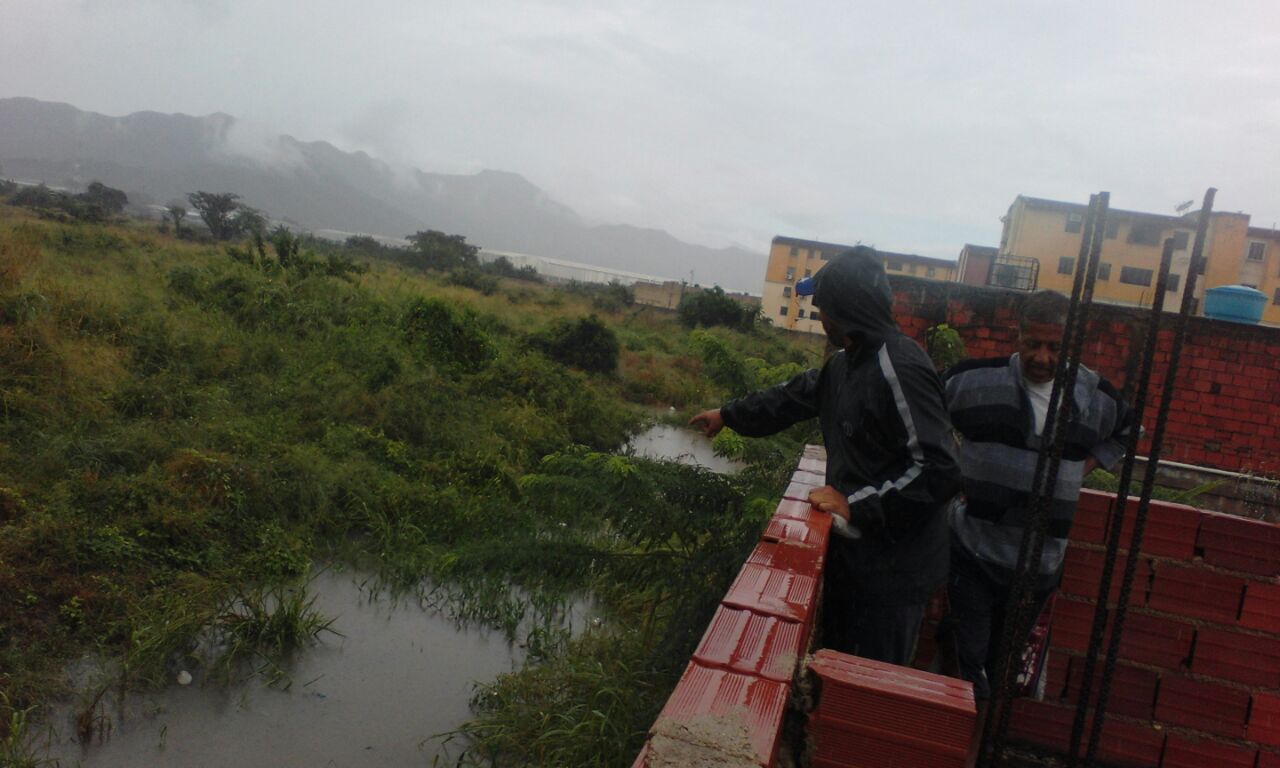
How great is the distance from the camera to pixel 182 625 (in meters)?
4.69

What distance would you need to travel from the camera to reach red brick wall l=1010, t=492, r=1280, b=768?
2.32m

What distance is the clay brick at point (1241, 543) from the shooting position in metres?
2.28

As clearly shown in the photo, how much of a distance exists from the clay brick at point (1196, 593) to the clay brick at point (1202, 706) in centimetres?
21

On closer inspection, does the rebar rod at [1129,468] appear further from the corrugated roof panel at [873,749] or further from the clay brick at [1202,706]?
the clay brick at [1202,706]

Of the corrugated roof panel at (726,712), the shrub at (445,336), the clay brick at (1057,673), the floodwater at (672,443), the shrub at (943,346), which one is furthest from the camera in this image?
the shrub at (445,336)

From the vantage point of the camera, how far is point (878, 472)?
2010 mm

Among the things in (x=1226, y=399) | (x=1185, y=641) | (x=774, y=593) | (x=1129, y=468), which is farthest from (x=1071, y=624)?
(x=1226, y=399)

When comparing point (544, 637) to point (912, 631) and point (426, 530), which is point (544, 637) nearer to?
point (426, 530)

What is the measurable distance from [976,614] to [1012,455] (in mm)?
467

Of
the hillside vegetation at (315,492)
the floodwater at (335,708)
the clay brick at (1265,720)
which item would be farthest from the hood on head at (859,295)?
the floodwater at (335,708)

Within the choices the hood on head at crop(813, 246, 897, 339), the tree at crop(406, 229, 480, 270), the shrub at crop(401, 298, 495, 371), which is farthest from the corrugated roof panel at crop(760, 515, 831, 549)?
the tree at crop(406, 229, 480, 270)

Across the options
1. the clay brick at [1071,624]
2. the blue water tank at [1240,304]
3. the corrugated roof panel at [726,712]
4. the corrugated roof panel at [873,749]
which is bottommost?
the clay brick at [1071,624]

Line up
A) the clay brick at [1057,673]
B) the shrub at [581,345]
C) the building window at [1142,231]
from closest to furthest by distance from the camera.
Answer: the building window at [1142,231] → the clay brick at [1057,673] → the shrub at [581,345]

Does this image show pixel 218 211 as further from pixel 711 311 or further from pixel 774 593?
pixel 774 593
